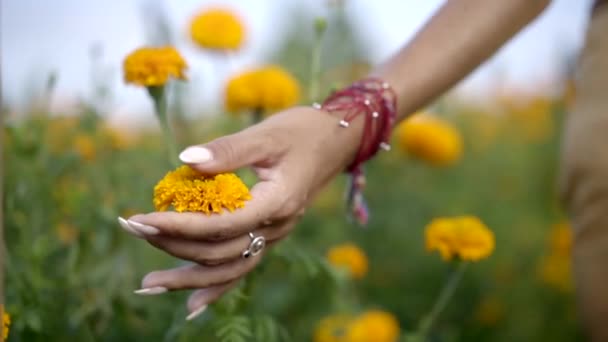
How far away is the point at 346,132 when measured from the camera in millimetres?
1090

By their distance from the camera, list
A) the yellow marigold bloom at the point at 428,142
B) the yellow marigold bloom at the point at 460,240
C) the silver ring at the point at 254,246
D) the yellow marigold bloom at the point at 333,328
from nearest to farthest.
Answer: the silver ring at the point at 254,246 < the yellow marigold bloom at the point at 460,240 < the yellow marigold bloom at the point at 333,328 < the yellow marigold bloom at the point at 428,142

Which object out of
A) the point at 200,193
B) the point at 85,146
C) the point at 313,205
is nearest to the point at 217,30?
the point at 85,146

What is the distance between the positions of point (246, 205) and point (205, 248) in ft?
0.22

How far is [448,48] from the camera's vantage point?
1.19 metres

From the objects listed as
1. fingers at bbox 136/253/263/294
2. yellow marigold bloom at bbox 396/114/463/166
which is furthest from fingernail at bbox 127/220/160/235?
yellow marigold bloom at bbox 396/114/463/166

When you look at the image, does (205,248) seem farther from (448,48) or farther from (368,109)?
(448,48)

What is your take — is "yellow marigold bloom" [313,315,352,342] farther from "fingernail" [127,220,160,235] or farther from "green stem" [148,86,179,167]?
"fingernail" [127,220,160,235]

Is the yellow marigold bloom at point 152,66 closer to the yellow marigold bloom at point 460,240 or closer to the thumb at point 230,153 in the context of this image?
the thumb at point 230,153

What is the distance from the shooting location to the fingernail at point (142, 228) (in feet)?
2.70

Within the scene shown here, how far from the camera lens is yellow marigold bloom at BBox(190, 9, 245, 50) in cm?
191

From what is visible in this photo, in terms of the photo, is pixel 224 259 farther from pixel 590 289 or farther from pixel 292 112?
pixel 590 289

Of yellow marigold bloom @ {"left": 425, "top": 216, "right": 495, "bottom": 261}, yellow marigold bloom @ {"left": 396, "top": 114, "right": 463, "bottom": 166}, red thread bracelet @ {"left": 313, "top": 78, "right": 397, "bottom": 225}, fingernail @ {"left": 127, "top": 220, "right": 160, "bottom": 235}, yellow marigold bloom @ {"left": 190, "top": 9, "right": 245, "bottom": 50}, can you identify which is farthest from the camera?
yellow marigold bloom @ {"left": 396, "top": 114, "right": 463, "bottom": 166}

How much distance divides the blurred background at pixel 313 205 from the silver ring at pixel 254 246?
0.11 meters

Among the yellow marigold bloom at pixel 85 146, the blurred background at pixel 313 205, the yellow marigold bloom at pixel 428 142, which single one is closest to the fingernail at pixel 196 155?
the blurred background at pixel 313 205
